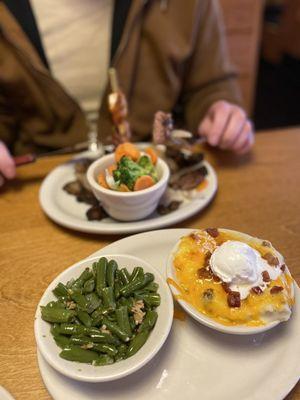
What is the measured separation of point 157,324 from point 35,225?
585 mm

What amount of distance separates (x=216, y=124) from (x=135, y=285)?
0.80 m

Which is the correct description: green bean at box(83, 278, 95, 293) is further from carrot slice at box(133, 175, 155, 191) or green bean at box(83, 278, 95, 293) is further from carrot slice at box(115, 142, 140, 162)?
carrot slice at box(115, 142, 140, 162)

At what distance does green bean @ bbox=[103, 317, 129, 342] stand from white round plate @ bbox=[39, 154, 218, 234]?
354 mm

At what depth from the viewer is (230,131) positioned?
141 centimetres

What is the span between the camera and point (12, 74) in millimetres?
1528

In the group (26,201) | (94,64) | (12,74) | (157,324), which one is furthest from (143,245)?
(94,64)

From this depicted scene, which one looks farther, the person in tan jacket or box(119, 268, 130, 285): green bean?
the person in tan jacket

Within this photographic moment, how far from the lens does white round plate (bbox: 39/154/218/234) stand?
1.11 m

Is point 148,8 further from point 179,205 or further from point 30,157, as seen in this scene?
point 179,205

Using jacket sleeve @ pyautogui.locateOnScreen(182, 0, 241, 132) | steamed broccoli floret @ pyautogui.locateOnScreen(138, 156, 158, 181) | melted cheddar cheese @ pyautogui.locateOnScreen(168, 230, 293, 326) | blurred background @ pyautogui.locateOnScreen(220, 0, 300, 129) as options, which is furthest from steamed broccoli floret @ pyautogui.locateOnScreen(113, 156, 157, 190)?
blurred background @ pyautogui.locateOnScreen(220, 0, 300, 129)

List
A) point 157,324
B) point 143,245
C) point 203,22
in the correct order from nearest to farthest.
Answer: point 157,324
point 143,245
point 203,22

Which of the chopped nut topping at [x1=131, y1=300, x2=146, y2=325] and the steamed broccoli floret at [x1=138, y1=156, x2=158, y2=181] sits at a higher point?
the steamed broccoli floret at [x1=138, y1=156, x2=158, y2=181]

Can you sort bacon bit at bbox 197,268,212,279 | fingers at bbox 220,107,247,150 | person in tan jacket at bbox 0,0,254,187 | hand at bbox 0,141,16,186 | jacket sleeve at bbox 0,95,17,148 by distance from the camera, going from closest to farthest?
bacon bit at bbox 197,268,212,279, hand at bbox 0,141,16,186, fingers at bbox 220,107,247,150, person in tan jacket at bbox 0,0,254,187, jacket sleeve at bbox 0,95,17,148

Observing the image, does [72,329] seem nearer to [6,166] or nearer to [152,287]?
[152,287]
